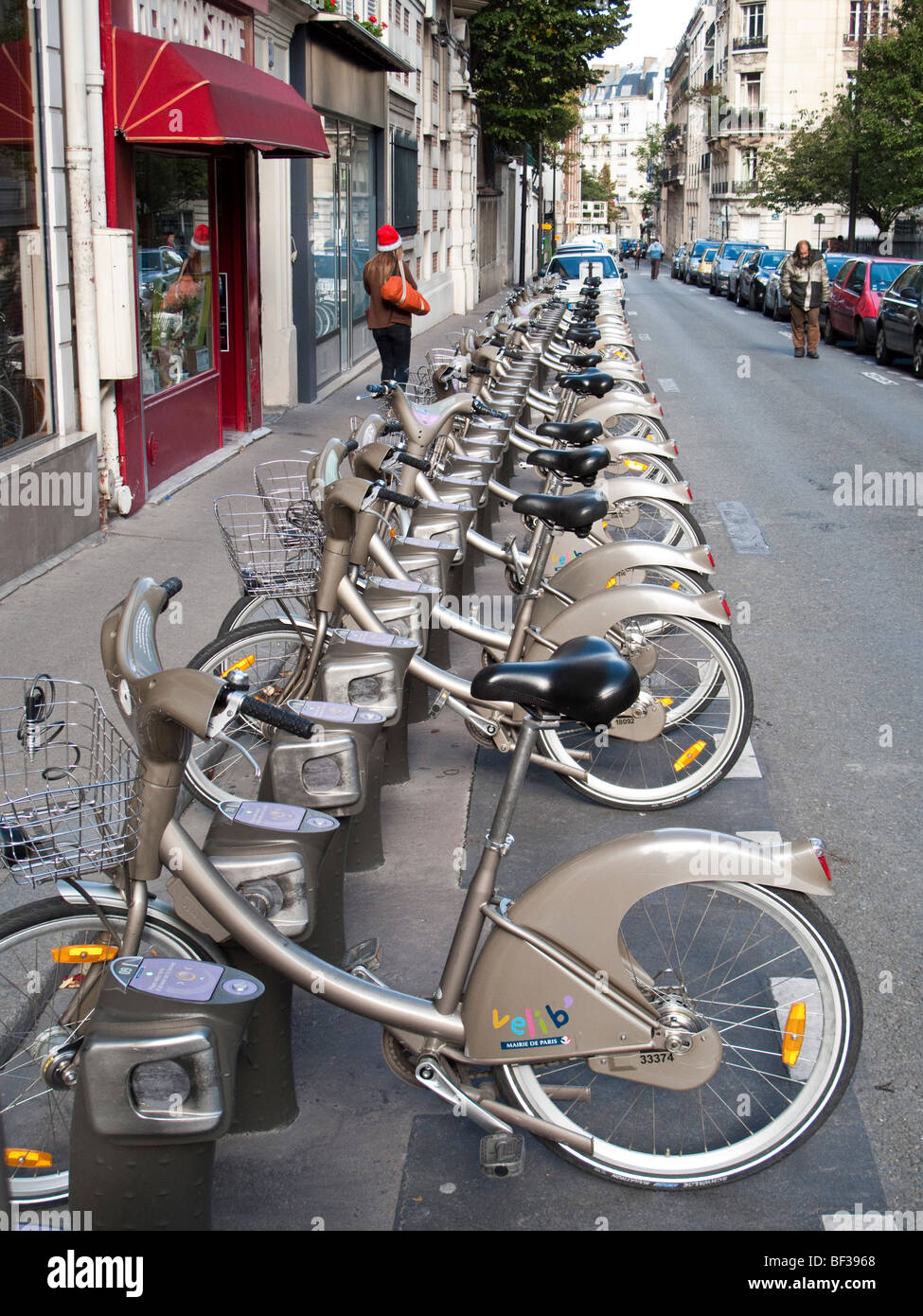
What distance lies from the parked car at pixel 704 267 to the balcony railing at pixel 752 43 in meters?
32.2

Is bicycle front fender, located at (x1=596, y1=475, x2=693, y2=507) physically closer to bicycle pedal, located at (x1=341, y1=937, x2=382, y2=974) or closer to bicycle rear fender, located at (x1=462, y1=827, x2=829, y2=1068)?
bicycle pedal, located at (x1=341, y1=937, x2=382, y2=974)

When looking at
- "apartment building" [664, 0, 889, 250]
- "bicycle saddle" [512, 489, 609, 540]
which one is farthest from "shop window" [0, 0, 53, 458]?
"apartment building" [664, 0, 889, 250]

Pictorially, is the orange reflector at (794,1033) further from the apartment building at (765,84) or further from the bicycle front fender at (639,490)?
the apartment building at (765,84)

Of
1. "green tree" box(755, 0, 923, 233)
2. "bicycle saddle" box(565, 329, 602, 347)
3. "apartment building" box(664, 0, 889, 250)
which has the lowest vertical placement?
"bicycle saddle" box(565, 329, 602, 347)

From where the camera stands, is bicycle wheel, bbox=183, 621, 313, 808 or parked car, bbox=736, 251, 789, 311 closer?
bicycle wheel, bbox=183, 621, 313, 808

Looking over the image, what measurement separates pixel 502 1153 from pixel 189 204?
32.9 feet

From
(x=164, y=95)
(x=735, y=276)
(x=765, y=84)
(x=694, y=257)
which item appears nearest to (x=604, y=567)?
(x=164, y=95)

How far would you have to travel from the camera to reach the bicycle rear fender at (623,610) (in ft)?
16.1

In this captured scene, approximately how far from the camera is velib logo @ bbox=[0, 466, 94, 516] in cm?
777

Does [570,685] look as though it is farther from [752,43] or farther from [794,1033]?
[752,43]

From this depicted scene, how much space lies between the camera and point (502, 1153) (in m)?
3.00

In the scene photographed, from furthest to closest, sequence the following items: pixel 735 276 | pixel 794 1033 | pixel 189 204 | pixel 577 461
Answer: pixel 735 276, pixel 189 204, pixel 577 461, pixel 794 1033

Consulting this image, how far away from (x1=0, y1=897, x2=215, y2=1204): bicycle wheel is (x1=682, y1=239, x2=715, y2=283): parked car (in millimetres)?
56503

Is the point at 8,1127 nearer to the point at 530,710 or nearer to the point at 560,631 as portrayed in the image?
the point at 530,710
